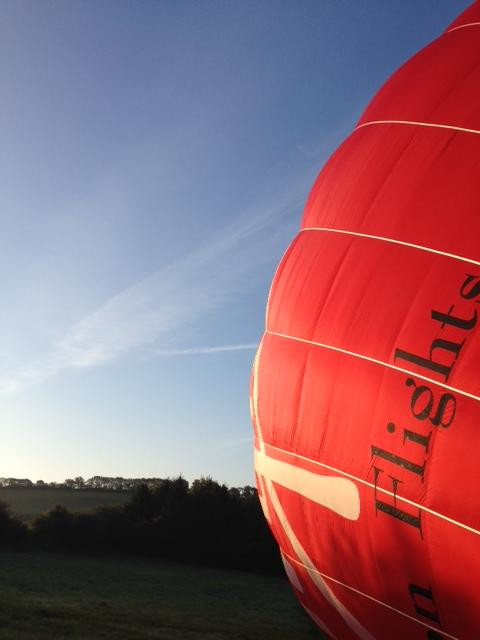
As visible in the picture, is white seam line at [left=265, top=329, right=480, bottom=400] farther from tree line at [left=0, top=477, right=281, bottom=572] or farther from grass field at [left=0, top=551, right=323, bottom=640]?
tree line at [left=0, top=477, right=281, bottom=572]

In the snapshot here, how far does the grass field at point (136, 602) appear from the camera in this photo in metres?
13.3

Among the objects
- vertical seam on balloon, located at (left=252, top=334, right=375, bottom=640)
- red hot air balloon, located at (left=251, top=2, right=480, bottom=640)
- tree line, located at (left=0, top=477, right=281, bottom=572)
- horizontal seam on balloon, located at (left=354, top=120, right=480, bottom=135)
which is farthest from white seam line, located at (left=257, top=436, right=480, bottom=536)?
tree line, located at (left=0, top=477, right=281, bottom=572)

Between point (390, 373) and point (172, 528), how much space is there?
23.4 metres

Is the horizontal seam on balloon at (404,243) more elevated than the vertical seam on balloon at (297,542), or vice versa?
the horizontal seam on balloon at (404,243)

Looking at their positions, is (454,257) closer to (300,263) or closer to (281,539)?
(300,263)

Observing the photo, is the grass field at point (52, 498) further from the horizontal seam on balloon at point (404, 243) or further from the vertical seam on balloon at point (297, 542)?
the horizontal seam on balloon at point (404, 243)

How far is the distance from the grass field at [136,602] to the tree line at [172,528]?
1151 millimetres

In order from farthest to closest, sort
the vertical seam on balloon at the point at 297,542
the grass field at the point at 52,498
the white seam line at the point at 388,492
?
the grass field at the point at 52,498 → the vertical seam on balloon at the point at 297,542 → the white seam line at the point at 388,492

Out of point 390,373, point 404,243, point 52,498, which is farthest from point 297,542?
point 52,498

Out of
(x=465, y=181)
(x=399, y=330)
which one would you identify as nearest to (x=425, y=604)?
(x=399, y=330)

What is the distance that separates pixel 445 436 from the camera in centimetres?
509

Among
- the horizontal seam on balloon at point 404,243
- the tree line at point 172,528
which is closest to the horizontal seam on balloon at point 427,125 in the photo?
the horizontal seam on balloon at point 404,243

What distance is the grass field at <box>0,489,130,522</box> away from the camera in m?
35.9

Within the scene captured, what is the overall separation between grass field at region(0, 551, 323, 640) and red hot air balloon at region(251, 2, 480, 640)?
22.7 feet
